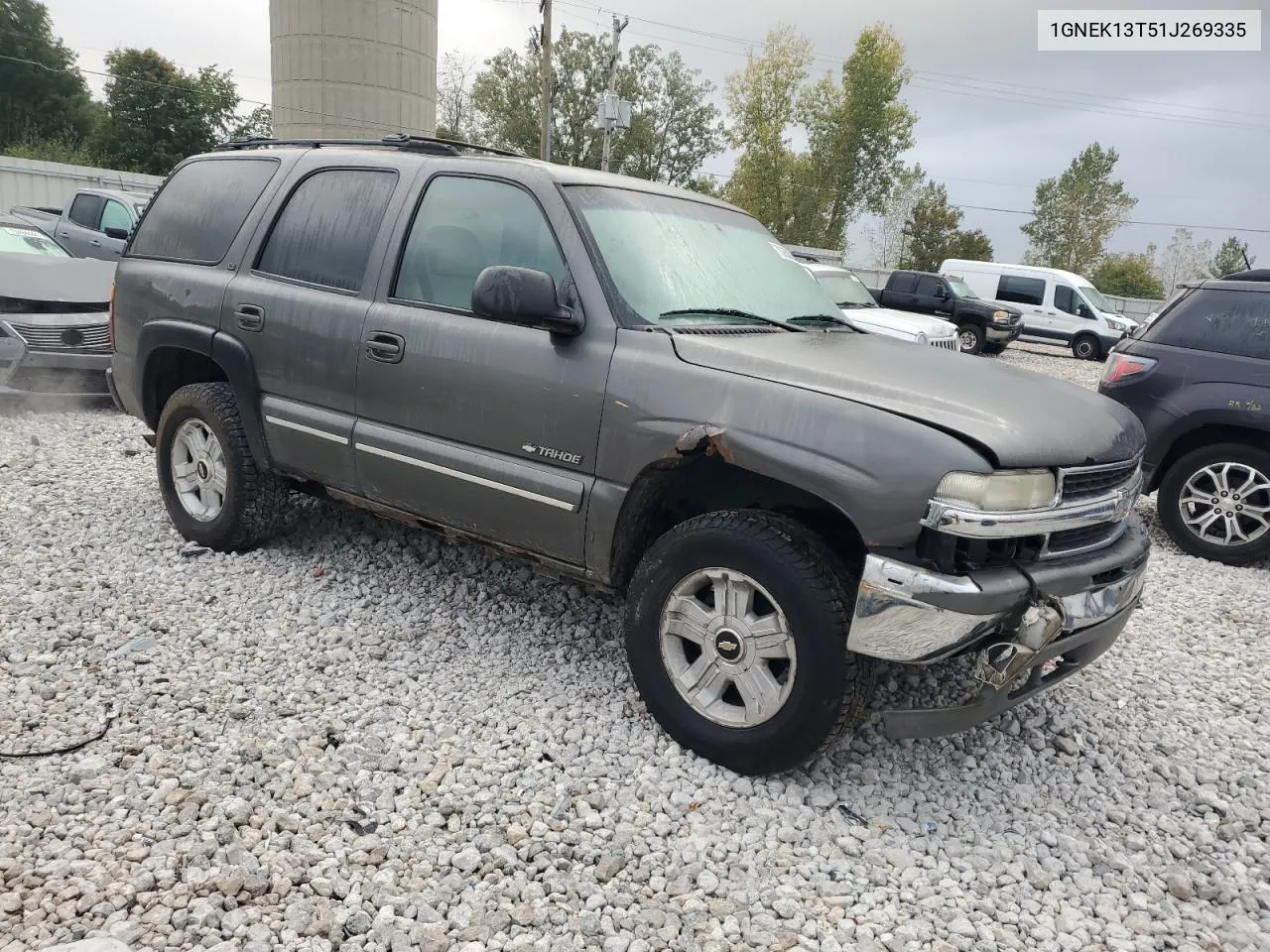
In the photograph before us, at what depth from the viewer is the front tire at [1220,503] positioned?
562cm

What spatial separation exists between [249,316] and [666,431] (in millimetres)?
2324

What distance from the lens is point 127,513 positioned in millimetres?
5105

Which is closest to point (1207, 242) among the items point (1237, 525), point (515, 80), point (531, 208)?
point (515, 80)

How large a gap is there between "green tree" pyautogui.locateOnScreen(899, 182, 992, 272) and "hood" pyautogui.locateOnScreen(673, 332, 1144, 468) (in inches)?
1813

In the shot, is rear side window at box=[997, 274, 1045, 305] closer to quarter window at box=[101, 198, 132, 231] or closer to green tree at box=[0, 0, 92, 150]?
quarter window at box=[101, 198, 132, 231]

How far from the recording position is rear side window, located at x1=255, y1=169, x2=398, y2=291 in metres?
3.91

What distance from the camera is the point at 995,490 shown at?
2543 mm

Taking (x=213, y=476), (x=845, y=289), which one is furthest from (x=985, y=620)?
(x=845, y=289)

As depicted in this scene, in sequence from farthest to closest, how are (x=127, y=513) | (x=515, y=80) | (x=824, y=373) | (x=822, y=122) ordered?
(x=515, y=80) → (x=822, y=122) → (x=127, y=513) → (x=824, y=373)

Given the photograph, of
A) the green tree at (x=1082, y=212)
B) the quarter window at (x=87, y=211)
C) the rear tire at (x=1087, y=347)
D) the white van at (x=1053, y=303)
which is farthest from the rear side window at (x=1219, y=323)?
the green tree at (x=1082, y=212)

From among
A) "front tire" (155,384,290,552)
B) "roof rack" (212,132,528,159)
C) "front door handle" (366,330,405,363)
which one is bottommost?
"front tire" (155,384,290,552)

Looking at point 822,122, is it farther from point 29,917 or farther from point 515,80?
point 29,917

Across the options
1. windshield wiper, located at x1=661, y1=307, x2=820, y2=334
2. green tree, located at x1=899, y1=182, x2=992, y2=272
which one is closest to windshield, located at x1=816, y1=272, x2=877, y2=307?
windshield wiper, located at x1=661, y1=307, x2=820, y2=334

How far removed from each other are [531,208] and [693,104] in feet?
167
